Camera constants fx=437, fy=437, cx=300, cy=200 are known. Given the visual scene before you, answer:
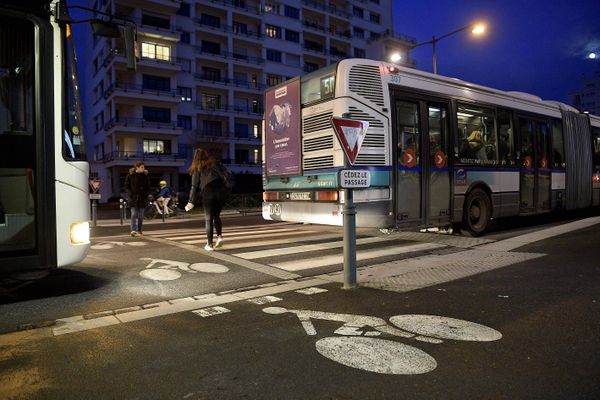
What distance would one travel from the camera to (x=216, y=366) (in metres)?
3.14

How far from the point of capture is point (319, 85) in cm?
823

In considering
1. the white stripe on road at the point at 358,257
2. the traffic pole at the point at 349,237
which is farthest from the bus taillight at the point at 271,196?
the traffic pole at the point at 349,237

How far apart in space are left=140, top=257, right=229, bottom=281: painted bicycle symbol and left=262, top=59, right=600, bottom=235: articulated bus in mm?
2312

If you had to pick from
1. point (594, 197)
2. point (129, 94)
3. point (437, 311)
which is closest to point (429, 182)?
point (437, 311)

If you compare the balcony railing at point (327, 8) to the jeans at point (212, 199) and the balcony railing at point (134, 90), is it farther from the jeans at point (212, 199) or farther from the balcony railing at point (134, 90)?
the jeans at point (212, 199)

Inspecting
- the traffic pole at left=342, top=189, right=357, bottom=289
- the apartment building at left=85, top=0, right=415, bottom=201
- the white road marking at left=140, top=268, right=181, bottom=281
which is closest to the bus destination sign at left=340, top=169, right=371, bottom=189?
the traffic pole at left=342, top=189, right=357, bottom=289

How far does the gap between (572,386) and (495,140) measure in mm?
8465

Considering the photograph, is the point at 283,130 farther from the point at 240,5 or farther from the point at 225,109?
the point at 240,5

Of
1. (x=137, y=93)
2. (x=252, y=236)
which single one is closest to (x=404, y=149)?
(x=252, y=236)

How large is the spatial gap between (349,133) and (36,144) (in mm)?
3408

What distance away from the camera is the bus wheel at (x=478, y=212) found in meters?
9.68

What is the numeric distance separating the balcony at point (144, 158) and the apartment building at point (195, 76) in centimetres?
10

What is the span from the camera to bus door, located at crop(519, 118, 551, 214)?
11141 mm

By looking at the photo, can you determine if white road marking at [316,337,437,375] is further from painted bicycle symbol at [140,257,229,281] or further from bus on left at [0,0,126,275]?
painted bicycle symbol at [140,257,229,281]
